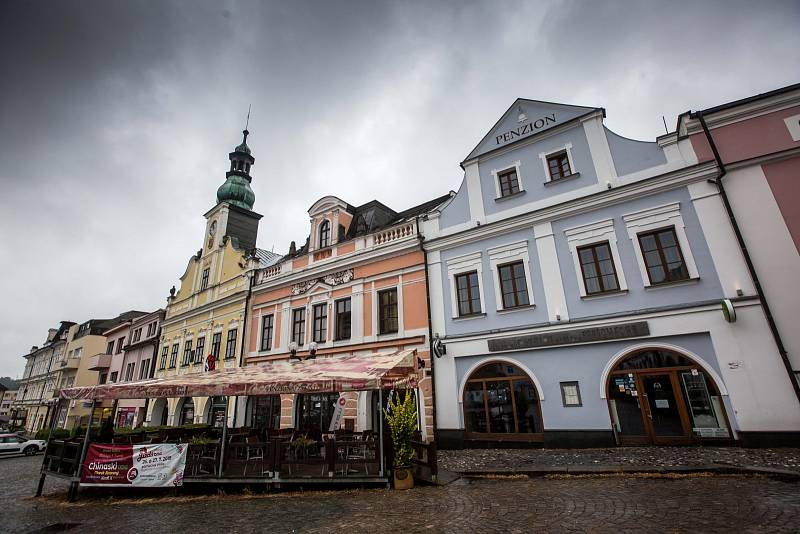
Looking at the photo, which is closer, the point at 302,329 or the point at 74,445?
the point at 74,445

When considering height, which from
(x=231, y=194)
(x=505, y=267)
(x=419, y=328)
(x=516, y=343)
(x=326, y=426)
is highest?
(x=231, y=194)

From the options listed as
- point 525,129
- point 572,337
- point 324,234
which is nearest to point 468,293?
point 572,337

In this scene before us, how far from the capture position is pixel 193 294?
2614 cm

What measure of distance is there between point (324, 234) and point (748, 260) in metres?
16.8

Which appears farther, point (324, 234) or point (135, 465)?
point (324, 234)

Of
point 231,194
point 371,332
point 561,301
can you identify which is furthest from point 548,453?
point 231,194

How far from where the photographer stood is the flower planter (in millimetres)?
8641

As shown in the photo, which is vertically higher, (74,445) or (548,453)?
(74,445)

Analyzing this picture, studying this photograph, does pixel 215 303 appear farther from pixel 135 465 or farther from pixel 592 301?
pixel 592 301

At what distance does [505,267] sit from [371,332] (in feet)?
20.7

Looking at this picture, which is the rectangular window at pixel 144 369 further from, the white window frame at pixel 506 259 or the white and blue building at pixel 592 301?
the white window frame at pixel 506 259

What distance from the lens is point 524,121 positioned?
48.5 ft

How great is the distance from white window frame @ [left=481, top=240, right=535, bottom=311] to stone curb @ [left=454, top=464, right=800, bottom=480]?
5.45m

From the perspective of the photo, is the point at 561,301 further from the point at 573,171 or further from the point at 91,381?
the point at 91,381
